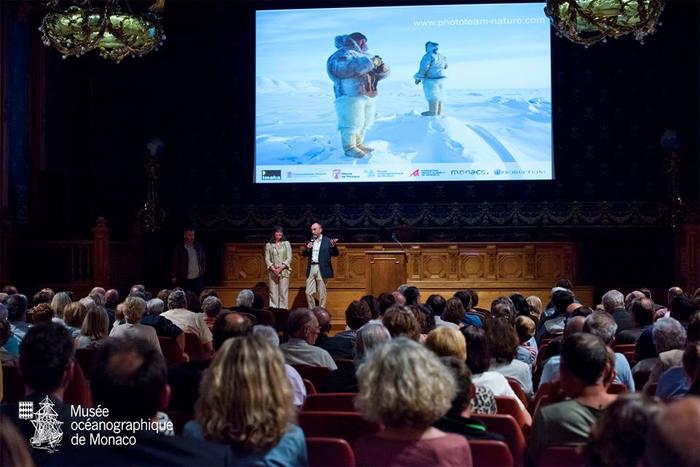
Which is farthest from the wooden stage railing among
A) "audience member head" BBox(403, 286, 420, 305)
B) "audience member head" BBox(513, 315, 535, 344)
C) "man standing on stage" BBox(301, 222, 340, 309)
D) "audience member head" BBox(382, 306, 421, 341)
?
"audience member head" BBox(382, 306, 421, 341)

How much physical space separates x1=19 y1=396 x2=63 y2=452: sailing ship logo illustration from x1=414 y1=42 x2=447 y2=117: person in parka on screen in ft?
40.6

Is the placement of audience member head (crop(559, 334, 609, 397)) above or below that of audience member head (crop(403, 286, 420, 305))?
above

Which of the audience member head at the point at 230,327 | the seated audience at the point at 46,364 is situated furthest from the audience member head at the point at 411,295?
the seated audience at the point at 46,364

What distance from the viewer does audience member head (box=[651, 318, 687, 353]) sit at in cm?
485

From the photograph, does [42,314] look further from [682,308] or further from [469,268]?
[469,268]

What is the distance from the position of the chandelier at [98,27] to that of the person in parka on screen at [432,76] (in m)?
7.04

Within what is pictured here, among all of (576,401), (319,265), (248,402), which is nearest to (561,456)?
(576,401)

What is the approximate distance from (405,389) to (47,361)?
1356mm

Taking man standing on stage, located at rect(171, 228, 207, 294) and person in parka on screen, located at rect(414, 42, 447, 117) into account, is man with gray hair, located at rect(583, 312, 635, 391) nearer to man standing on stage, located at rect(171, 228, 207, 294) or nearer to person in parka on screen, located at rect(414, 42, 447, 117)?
man standing on stage, located at rect(171, 228, 207, 294)

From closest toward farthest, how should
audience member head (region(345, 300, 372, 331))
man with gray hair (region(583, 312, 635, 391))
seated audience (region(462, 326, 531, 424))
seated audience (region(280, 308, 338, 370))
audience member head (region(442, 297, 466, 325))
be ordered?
seated audience (region(462, 326, 531, 424)) < man with gray hair (region(583, 312, 635, 391)) < seated audience (region(280, 308, 338, 370)) < audience member head (region(345, 300, 372, 331)) < audience member head (region(442, 297, 466, 325))

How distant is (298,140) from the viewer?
15.2 metres

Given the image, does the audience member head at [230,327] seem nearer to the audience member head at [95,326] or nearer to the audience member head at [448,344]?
the audience member head at [448,344]

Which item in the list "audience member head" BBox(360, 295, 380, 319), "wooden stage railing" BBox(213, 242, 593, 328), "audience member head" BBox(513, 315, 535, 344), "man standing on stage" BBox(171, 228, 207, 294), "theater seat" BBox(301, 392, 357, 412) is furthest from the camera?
"wooden stage railing" BBox(213, 242, 593, 328)

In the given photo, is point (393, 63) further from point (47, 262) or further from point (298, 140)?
point (47, 262)
